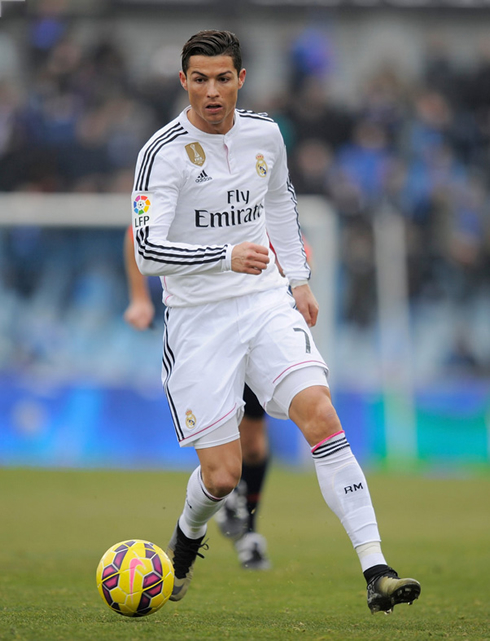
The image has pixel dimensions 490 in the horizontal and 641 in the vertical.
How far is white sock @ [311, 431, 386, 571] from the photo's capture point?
A: 4.61 m

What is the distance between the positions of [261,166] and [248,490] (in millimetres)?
2431

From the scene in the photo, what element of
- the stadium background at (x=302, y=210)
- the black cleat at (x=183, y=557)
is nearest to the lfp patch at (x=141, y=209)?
the black cleat at (x=183, y=557)

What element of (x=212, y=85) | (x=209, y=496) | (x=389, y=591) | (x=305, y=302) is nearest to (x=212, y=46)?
(x=212, y=85)

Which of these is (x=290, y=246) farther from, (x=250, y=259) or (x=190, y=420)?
(x=190, y=420)

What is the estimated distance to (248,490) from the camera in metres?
6.75

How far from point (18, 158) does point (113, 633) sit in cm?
1053

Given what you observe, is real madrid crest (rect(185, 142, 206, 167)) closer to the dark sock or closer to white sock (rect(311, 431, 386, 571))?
white sock (rect(311, 431, 386, 571))

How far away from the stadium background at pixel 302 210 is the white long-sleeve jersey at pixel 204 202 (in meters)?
7.28

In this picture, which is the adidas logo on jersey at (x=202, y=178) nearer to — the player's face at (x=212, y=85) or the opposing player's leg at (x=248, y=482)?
the player's face at (x=212, y=85)

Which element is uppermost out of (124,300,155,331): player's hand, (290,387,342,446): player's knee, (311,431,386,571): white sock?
(290,387,342,446): player's knee

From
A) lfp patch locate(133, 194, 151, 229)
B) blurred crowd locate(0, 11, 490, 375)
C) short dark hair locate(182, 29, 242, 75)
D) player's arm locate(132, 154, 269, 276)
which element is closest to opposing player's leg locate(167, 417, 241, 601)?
player's arm locate(132, 154, 269, 276)

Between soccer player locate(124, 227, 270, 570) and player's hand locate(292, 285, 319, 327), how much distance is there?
1.16 meters

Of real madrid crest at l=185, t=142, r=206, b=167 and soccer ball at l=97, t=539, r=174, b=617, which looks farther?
real madrid crest at l=185, t=142, r=206, b=167

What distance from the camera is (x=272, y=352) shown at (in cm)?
495
